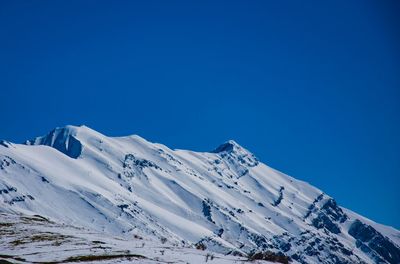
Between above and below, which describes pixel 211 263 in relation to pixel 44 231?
below

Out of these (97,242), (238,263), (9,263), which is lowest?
(9,263)

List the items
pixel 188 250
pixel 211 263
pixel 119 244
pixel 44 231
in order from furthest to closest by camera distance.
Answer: pixel 44 231 < pixel 119 244 < pixel 188 250 < pixel 211 263

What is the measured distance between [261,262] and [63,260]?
63.9ft

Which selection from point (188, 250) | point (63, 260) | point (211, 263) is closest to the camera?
point (211, 263)

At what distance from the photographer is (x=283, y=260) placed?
52250mm

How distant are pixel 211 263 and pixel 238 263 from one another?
8.19ft

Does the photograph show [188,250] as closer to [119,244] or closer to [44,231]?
[119,244]

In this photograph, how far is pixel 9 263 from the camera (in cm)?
4888

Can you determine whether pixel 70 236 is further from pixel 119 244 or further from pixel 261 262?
pixel 261 262

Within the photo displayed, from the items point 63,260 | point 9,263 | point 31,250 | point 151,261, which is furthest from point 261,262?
point 31,250

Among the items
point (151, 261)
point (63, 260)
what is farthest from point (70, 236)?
point (151, 261)

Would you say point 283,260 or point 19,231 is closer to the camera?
point 283,260

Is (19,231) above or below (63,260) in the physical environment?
above

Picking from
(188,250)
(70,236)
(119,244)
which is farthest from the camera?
(70,236)
